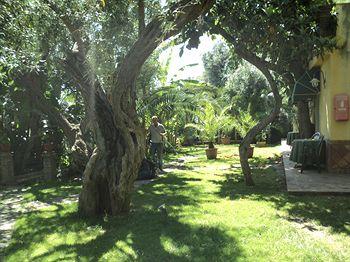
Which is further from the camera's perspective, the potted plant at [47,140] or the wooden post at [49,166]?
the potted plant at [47,140]

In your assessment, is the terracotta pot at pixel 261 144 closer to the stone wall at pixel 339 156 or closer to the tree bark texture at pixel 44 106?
the tree bark texture at pixel 44 106

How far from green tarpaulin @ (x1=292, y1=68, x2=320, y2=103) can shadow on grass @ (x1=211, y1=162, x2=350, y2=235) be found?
8.62 feet

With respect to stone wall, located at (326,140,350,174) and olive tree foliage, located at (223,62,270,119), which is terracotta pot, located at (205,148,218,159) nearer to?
stone wall, located at (326,140,350,174)

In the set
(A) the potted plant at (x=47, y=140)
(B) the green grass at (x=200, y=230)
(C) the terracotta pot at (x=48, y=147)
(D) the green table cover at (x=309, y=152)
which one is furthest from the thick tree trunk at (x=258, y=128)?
(A) the potted plant at (x=47, y=140)

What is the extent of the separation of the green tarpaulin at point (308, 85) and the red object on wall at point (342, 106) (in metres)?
2.00

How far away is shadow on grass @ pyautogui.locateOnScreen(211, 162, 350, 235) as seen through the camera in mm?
6979

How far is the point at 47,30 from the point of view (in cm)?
968

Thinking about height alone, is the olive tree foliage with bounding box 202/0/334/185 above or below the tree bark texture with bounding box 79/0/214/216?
above

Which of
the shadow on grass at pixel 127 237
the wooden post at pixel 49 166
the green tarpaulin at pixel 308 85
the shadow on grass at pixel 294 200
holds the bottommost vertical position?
the shadow on grass at pixel 127 237

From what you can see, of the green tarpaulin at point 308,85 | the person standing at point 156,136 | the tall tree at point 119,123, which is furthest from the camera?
the person standing at point 156,136

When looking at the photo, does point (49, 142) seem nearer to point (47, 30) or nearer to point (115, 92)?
point (47, 30)

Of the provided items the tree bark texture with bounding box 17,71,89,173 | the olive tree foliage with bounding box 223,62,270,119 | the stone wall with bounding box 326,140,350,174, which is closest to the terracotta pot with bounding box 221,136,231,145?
the olive tree foliage with bounding box 223,62,270,119

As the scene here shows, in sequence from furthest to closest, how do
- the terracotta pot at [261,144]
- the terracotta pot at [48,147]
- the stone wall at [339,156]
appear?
the terracotta pot at [261,144]
the terracotta pot at [48,147]
the stone wall at [339,156]

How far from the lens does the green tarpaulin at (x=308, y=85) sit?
41.5ft
